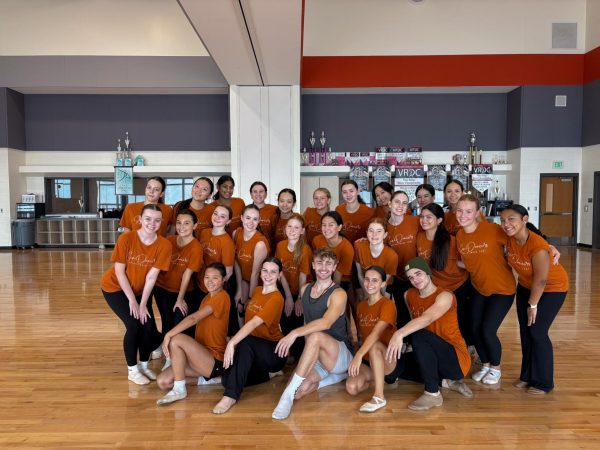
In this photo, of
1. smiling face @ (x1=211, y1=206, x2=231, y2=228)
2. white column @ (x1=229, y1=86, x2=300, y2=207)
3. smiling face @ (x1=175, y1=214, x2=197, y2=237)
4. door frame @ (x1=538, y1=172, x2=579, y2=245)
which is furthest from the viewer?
door frame @ (x1=538, y1=172, x2=579, y2=245)

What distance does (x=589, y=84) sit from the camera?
11.8 m

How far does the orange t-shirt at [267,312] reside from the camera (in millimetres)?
3152

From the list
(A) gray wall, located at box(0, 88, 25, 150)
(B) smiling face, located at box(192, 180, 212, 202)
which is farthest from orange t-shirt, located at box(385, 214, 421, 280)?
(A) gray wall, located at box(0, 88, 25, 150)

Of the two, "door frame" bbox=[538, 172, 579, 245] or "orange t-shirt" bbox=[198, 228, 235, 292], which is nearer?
"orange t-shirt" bbox=[198, 228, 235, 292]

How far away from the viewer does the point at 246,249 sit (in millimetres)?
3805

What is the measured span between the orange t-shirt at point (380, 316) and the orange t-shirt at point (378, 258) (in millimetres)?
387

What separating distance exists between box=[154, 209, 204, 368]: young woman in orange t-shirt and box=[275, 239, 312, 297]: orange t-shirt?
26.3 inches

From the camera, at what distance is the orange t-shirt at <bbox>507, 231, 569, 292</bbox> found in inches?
121

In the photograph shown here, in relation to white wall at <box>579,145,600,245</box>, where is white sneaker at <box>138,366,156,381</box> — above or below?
below

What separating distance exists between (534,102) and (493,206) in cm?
292

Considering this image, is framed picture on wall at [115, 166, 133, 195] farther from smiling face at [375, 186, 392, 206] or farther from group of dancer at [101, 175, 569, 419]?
smiling face at [375, 186, 392, 206]

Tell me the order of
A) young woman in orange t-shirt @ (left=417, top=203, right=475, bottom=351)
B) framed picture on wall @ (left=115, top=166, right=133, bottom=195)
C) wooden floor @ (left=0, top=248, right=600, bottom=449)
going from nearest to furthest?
1. wooden floor @ (left=0, top=248, right=600, bottom=449)
2. young woman in orange t-shirt @ (left=417, top=203, right=475, bottom=351)
3. framed picture on wall @ (left=115, top=166, right=133, bottom=195)

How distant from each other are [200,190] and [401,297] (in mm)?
2047

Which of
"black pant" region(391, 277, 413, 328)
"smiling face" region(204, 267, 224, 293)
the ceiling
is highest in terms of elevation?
the ceiling
